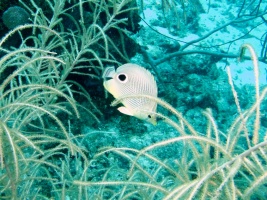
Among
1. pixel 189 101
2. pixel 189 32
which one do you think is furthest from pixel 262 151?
pixel 189 32

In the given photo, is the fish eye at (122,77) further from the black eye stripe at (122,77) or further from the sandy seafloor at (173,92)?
the sandy seafloor at (173,92)

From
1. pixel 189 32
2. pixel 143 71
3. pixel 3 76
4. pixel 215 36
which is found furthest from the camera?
pixel 215 36

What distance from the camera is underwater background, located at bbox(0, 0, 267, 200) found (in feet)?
4.87

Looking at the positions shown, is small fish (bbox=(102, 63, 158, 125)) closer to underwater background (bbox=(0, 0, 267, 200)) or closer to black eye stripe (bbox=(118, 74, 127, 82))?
black eye stripe (bbox=(118, 74, 127, 82))

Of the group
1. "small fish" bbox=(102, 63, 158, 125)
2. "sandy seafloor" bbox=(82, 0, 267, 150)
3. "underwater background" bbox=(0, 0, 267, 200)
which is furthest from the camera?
"sandy seafloor" bbox=(82, 0, 267, 150)

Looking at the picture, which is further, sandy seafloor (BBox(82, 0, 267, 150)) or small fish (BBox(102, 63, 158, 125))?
sandy seafloor (BBox(82, 0, 267, 150))

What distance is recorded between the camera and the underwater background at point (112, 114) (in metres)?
1.49

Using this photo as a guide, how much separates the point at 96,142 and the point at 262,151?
119 inches

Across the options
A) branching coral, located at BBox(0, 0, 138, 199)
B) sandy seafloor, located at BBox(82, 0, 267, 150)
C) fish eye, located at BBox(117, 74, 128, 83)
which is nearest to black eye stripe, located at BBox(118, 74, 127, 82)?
fish eye, located at BBox(117, 74, 128, 83)

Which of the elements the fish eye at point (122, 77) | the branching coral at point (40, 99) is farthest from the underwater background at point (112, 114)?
the fish eye at point (122, 77)

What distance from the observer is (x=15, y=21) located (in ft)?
11.3

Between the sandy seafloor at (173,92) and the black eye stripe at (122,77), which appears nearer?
the black eye stripe at (122,77)

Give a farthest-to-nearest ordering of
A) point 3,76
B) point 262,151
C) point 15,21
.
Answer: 1. point 3,76
2. point 15,21
3. point 262,151

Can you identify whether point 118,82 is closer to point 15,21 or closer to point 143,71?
point 143,71
